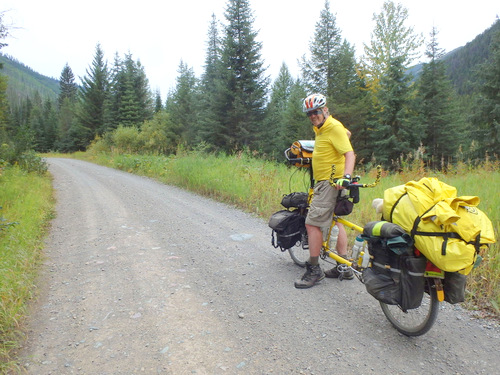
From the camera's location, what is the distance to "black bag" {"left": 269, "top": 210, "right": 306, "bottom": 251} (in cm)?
389

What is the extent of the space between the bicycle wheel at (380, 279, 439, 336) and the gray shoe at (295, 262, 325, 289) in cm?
84

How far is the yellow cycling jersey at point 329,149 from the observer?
337 cm

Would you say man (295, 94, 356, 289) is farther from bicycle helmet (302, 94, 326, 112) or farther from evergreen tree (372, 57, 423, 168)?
evergreen tree (372, 57, 423, 168)

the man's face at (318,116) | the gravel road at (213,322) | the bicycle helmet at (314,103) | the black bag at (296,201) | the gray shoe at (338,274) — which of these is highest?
the bicycle helmet at (314,103)

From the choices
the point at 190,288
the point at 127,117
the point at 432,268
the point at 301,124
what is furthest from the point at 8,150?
the point at 127,117

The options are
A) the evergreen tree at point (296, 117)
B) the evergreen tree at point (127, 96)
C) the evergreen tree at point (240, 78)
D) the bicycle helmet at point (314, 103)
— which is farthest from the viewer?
the evergreen tree at point (127, 96)

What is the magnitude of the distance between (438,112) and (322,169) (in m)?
25.2

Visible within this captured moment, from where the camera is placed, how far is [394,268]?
2549mm

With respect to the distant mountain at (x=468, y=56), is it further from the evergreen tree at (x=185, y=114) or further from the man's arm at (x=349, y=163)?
the man's arm at (x=349, y=163)

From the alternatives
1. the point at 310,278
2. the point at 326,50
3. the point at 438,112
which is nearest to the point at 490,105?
the point at 438,112

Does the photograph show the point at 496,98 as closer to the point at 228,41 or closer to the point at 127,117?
the point at 228,41

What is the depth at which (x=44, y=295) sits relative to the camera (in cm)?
349

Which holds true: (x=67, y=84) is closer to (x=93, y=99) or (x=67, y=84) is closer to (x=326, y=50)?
(x=93, y=99)

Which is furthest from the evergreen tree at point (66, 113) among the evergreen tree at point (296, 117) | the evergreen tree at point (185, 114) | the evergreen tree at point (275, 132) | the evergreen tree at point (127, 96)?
the evergreen tree at point (296, 117)
